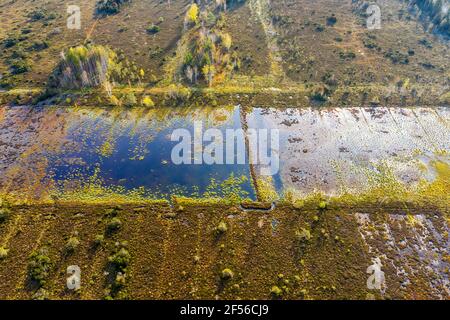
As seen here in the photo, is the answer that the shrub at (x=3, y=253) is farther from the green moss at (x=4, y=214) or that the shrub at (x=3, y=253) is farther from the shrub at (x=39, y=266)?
the green moss at (x=4, y=214)

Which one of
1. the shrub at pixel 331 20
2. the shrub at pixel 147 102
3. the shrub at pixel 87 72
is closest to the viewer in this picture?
the shrub at pixel 147 102

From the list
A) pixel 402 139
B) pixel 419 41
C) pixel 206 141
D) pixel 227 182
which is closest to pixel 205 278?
pixel 227 182

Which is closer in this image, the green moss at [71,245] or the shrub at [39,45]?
the green moss at [71,245]

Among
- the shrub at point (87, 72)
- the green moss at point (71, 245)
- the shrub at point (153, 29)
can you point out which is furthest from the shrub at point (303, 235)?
the shrub at point (153, 29)

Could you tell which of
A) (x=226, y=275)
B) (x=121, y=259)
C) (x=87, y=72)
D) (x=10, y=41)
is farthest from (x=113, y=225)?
(x=10, y=41)
